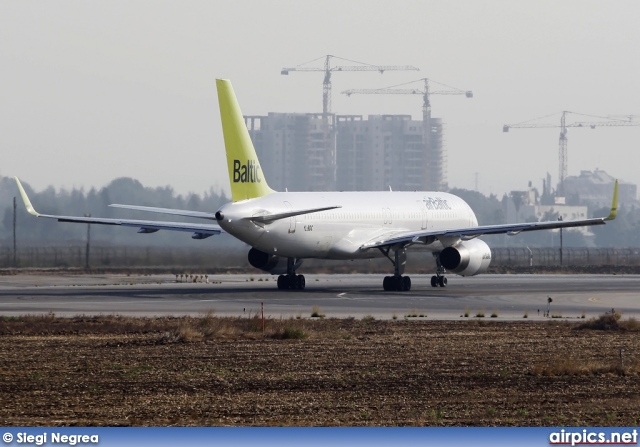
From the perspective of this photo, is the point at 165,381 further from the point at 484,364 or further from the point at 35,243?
the point at 35,243

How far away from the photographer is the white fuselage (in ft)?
159

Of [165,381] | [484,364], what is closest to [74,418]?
[165,381]

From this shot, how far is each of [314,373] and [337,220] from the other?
1188 inches

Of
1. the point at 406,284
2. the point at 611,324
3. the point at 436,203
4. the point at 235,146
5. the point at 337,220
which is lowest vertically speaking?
the point at 611,324

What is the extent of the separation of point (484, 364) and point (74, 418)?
405 inches

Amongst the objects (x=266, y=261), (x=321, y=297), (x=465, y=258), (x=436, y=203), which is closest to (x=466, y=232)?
(x=465, y=258)

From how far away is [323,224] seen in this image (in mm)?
52938

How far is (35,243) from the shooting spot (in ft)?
297

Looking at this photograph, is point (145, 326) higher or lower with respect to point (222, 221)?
lower

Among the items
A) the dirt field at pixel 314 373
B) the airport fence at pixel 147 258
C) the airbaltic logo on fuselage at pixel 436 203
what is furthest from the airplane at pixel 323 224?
the airport fence at pixel 147 258

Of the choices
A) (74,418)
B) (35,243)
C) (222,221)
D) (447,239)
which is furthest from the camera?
(35,243)

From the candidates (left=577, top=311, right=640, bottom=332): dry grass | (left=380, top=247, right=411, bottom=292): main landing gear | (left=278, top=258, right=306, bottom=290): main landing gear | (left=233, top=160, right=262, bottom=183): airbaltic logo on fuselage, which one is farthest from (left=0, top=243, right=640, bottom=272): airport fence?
(left=577, top=311, right=640, bottom=332): dry grass

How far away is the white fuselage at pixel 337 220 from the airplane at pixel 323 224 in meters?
0.04

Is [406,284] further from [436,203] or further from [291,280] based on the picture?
[436,203]
